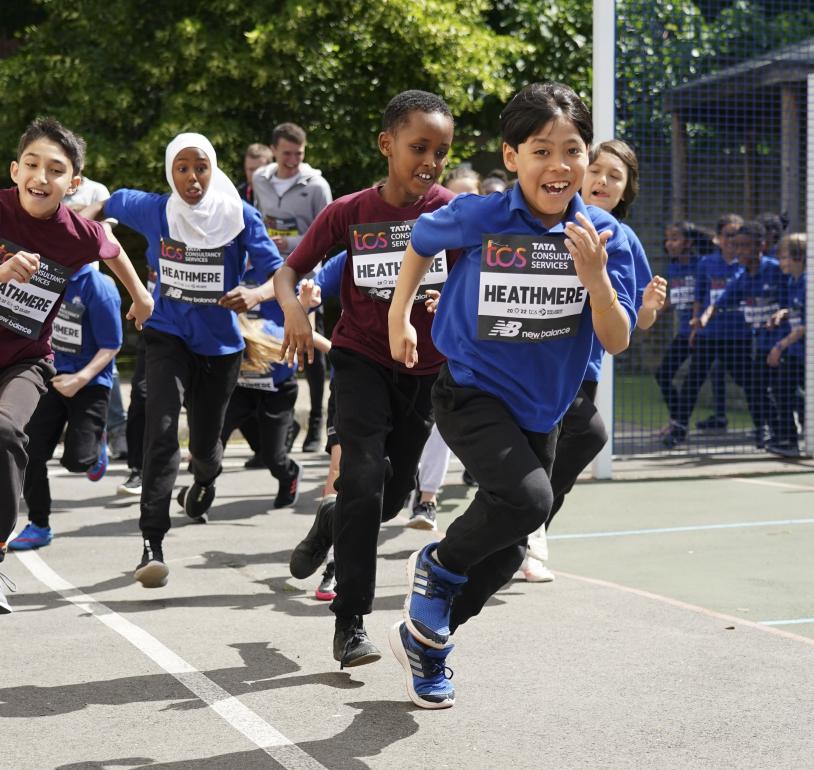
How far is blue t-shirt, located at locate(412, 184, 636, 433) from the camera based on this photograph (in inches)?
174

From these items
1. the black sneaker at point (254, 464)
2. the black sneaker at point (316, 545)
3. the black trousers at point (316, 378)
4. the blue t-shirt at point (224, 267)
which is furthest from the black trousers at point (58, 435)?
the black trousers at point (316, 378)

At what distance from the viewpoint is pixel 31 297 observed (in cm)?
586

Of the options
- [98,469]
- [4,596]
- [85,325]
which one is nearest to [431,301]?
[4,596]

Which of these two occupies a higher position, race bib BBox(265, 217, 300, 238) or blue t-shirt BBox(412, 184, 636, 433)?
race bib BBox(265, 217, 300, 238)

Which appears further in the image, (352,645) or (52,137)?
(52,137)

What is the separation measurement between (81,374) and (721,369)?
6039 mm

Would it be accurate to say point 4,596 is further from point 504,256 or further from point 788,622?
point 788,622

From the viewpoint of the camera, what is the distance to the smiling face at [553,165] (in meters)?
4.34

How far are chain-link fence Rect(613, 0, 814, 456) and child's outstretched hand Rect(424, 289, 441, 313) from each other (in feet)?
17.4

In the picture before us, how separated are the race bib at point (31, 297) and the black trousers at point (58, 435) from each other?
1.61 metres

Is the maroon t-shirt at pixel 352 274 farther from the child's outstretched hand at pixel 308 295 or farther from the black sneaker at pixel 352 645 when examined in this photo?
the black sneaker at pixel 352 645

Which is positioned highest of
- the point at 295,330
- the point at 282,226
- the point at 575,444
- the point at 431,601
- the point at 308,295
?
the point at 282,226

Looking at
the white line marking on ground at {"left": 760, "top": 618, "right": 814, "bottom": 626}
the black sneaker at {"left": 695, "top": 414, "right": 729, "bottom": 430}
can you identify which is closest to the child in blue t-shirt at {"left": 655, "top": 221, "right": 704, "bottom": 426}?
the black sneaker at {"left": 695, "top": 414, "right": 729, "bottom": 430}

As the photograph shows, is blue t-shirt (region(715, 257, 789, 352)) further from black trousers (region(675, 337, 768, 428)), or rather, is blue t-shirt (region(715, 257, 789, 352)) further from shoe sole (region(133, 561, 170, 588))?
shoe sole (region(133, 561, 170, 588))
